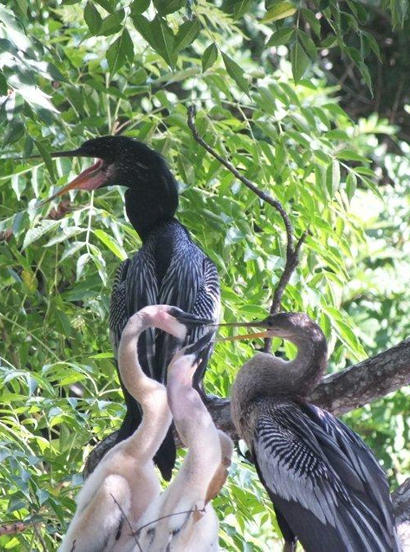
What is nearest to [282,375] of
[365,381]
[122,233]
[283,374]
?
[283,374]

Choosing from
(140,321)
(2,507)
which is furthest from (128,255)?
(140,321)

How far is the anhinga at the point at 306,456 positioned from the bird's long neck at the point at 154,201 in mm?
861

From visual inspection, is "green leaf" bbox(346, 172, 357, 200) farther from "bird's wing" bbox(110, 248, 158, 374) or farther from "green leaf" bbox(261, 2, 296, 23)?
"green leaf" bbox(261, 2, 296, 23)

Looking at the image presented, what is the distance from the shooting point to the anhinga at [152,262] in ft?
12.4

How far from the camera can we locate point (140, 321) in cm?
306

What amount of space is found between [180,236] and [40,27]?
125cm

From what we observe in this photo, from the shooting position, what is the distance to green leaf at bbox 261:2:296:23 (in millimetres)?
3124

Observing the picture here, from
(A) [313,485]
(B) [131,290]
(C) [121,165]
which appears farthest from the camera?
(C) [121,165]

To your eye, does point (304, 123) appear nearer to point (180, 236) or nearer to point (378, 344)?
point (180, 236)

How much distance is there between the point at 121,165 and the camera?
4.34m

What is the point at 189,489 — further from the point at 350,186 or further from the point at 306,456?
the point at 350,186

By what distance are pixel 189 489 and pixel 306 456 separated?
642mm

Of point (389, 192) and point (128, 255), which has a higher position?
point (128, 255)

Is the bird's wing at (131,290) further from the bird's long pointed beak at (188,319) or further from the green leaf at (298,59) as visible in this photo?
the green leaf at (298,59)
